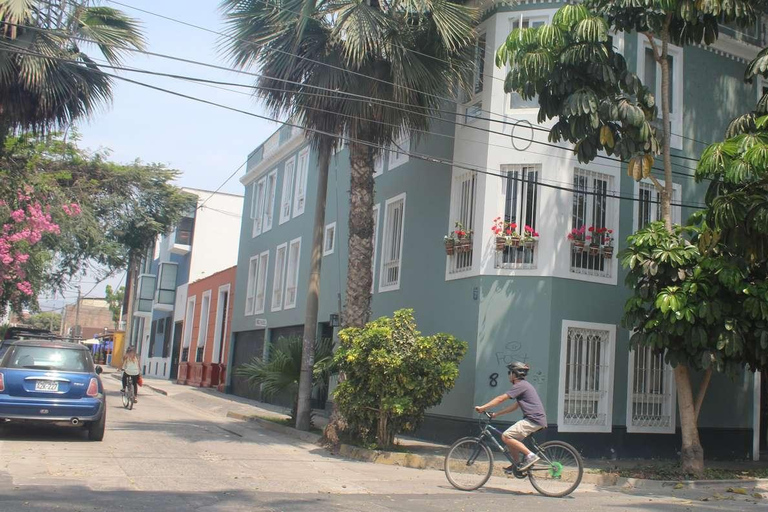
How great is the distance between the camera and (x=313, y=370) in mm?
15203

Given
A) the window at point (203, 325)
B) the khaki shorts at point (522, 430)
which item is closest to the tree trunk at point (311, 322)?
the khaki shorts at point (522, 430)

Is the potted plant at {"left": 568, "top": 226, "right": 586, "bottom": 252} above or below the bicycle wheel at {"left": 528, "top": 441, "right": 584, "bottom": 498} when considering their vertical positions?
above

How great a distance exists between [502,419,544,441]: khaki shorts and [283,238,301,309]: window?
15.2 m

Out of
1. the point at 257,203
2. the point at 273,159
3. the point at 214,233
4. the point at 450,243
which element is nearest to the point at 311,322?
the point at 450,243

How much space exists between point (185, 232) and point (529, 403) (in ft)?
104

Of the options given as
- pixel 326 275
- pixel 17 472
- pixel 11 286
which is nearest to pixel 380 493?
pixel 17 472

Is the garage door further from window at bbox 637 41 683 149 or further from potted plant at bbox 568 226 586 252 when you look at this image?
window at bbox 637 41 683 149

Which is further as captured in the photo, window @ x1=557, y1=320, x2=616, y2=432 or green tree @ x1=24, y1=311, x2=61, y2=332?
green tree @ x1=24, y1=311, x2=61, y2=332

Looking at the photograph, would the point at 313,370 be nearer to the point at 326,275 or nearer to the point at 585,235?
the point at 585,235

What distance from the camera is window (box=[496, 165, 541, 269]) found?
14.4 metres

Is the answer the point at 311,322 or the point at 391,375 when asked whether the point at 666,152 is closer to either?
the point at 391,375

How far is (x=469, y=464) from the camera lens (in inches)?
389

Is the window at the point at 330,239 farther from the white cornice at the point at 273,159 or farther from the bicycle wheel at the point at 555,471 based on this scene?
the bicycle wheel at the point at 555,471

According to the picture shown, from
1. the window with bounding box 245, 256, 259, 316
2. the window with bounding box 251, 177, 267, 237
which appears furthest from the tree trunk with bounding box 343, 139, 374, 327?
the window with bounding box 251, 177, 267, 237
